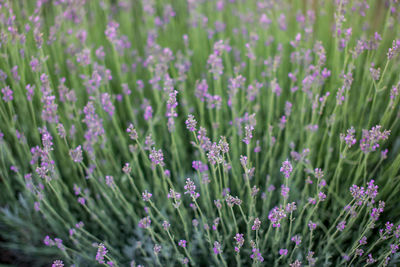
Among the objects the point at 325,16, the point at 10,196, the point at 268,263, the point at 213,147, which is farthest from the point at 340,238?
the point at 10,196

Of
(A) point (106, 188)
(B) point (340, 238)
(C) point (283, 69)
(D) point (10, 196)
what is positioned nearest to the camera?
(B) point (340, 238)

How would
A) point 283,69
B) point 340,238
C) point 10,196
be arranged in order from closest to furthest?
point 340,238, point 10,196, point 283,69

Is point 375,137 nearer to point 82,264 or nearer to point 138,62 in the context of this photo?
point 82,264

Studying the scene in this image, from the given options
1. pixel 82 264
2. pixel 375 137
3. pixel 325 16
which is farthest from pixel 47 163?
pixel 325 16

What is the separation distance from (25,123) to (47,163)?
902mm

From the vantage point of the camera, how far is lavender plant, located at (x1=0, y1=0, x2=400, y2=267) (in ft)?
5.98

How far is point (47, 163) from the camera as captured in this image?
5.87ft

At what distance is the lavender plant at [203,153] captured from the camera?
182 cm

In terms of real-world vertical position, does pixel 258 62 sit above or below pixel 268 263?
above

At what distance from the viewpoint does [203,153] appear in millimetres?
1908

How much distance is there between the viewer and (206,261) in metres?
2.16

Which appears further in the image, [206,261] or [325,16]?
[325,16]

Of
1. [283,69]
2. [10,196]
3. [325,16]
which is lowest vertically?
[10,196]

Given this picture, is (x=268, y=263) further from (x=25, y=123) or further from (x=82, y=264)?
(x=25, y=123)
